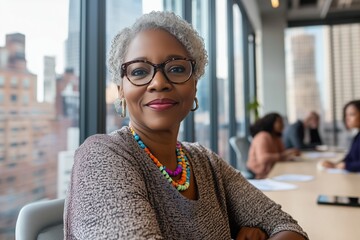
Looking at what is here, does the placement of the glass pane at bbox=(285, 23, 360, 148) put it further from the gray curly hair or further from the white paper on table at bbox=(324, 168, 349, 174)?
the gray curly hair

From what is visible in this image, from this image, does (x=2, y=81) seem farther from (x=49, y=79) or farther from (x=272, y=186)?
(x=272, y=186)

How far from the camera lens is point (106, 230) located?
0.64 metres

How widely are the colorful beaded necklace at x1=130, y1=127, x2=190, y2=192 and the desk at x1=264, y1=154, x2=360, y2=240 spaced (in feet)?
1.95

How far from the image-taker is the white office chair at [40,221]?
875 mm

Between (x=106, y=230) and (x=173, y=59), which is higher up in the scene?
(x=173, y=59)

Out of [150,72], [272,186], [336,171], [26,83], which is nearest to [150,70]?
[150,72]

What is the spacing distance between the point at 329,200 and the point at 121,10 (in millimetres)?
1610

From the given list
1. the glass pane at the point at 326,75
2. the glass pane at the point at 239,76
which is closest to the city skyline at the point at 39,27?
the glass pane at the point at 239,76

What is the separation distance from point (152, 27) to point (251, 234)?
2.45 feet

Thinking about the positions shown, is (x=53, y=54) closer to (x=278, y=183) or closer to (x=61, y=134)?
(x=61, y=134)

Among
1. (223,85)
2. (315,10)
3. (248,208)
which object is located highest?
(315,10)

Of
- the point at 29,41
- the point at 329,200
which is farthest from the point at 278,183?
the point at 29,41

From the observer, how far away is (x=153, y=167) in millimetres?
875

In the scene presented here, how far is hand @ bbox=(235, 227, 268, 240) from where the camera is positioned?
42.1 inches
